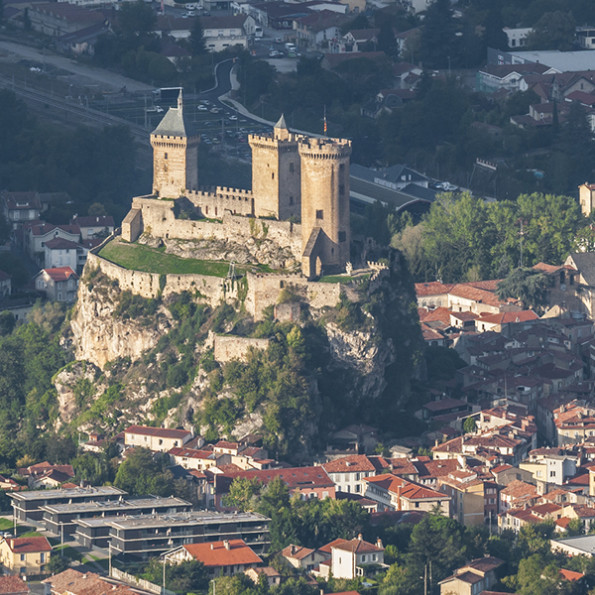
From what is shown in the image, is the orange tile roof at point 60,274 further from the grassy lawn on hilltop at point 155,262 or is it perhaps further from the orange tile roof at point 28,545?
the orange tile roof at point 28,545

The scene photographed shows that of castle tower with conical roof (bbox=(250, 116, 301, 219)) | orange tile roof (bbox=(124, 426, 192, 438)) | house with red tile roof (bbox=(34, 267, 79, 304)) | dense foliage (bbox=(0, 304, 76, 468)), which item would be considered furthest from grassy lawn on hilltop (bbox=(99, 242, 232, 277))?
house with red tile roof (bbox=(34, 267, 79, 304))

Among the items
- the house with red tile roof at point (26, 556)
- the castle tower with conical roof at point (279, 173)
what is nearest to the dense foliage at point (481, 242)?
the castle tower with conical roof at point (279, 173)

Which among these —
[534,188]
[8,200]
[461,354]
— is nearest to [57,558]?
[461,354]

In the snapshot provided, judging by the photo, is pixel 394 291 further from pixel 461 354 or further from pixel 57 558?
pixel 57 558

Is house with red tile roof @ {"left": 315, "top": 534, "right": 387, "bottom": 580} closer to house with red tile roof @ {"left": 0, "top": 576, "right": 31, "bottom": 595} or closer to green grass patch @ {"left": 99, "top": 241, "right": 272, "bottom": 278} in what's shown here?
house with red tile roof @ {"left": 0, "top": 576, "right": 31, "bottom": 595}

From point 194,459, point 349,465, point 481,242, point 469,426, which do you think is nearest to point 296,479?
point 349,465

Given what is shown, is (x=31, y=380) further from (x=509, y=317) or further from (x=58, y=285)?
(x=509, y=317)

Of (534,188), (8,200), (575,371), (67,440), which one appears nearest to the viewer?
(67,440)
